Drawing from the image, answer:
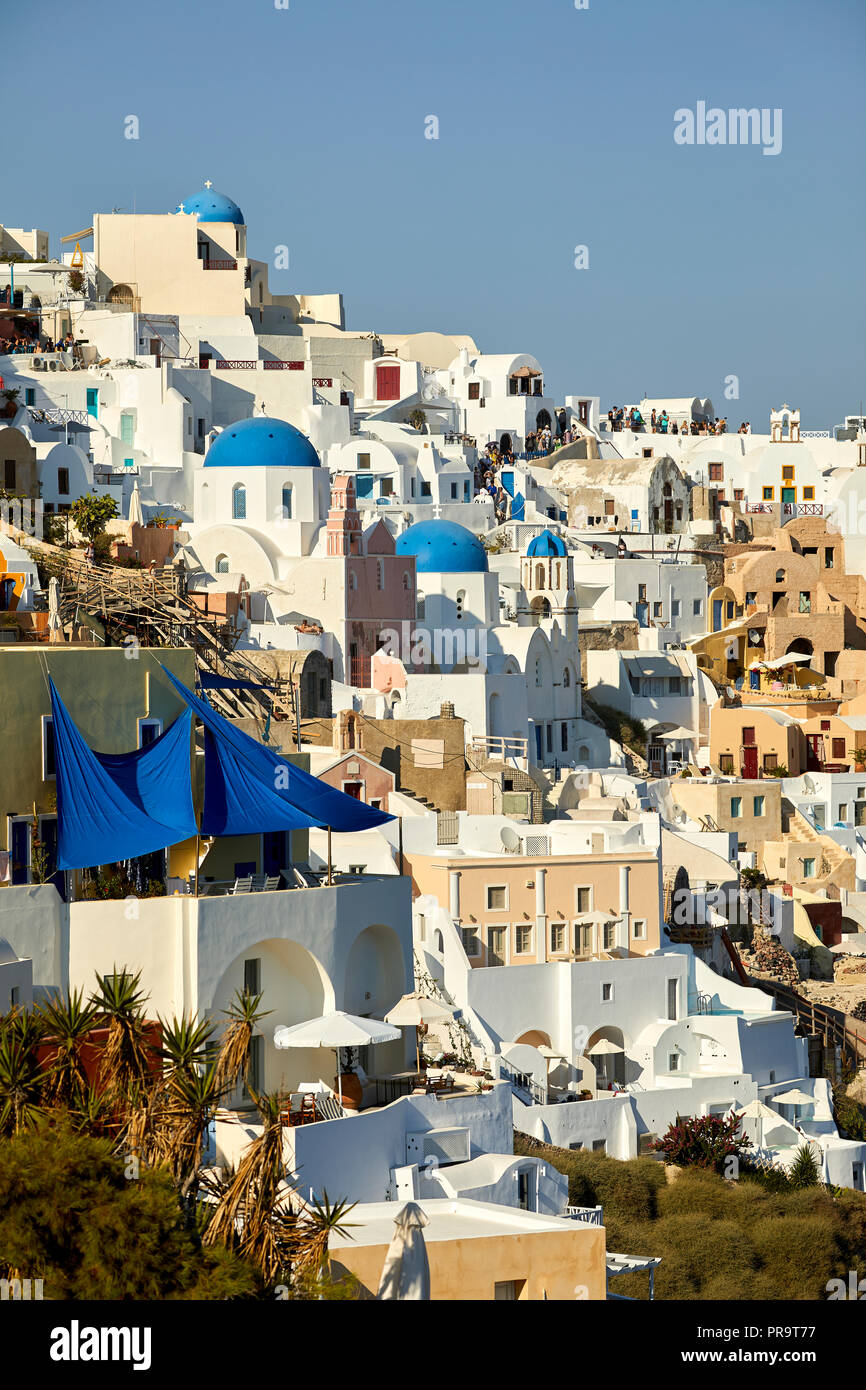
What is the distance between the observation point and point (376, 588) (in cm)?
5191

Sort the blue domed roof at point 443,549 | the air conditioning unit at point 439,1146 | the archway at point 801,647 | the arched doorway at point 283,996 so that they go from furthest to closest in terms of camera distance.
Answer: the archway at point 801,647
the blue domed roof at point 443,549
the arched doorway at point 283,996
the air conditioning unit at point 439,1146

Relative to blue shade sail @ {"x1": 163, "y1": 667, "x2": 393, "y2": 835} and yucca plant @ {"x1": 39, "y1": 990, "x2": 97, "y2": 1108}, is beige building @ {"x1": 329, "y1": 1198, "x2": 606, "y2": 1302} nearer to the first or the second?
yucca plant @ {"x1": 39, "y1": 990, "x2": 97, "y2": 1108}

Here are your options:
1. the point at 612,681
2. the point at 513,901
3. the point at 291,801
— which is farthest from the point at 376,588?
the point at 291,801

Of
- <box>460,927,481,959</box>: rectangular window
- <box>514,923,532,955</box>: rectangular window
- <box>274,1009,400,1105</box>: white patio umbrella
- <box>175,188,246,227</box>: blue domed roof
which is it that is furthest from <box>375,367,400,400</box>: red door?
<box>274,1009,400,1105</box>: white patio umbrella

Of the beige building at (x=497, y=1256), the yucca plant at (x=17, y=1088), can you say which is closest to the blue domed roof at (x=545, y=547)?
the beige building at (x=497, y=1256)

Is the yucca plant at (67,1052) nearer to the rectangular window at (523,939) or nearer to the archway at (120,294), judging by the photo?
the rectangular window at (523,939)

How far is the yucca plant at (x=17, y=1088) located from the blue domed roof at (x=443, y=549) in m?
35.1

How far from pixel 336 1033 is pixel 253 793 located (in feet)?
12.4

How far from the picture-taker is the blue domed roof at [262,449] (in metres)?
55.2

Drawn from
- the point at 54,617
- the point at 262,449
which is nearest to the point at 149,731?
the point at 54,617

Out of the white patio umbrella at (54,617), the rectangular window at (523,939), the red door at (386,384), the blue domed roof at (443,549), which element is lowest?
the rectangular window at (523,939)

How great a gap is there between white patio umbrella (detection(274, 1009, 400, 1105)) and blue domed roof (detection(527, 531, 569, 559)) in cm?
3277

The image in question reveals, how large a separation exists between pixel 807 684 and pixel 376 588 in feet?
56.2

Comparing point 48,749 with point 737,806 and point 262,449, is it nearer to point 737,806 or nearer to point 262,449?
point 737,806
